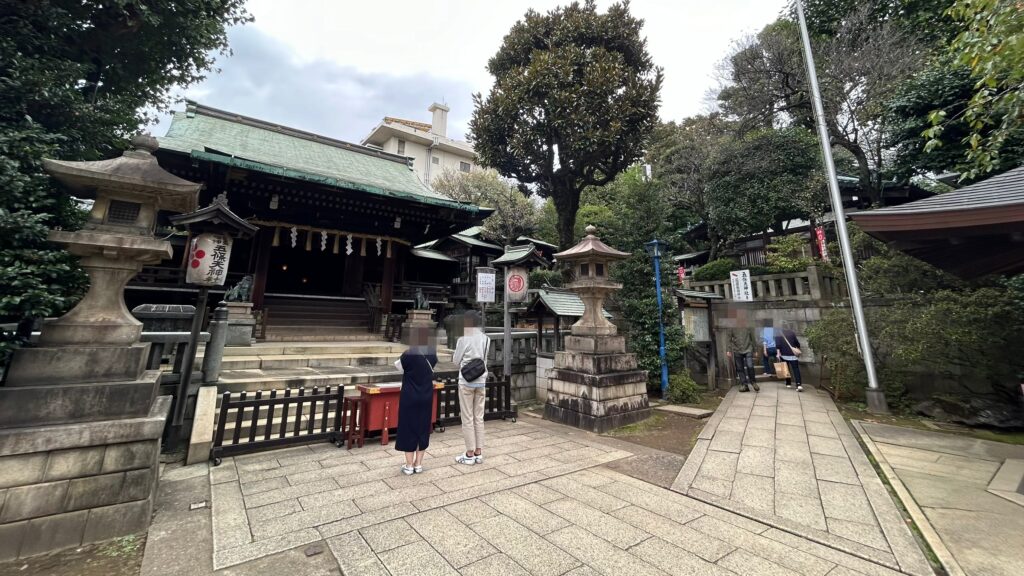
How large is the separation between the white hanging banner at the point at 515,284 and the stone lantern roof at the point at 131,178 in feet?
18.4

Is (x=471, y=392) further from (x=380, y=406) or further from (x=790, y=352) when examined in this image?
(x=790, y=352)

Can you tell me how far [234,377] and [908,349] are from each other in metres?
13.1

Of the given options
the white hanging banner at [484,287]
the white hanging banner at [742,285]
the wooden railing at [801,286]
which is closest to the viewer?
Result: the white hanging banner at [484,287]

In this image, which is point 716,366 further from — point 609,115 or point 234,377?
point 234,377

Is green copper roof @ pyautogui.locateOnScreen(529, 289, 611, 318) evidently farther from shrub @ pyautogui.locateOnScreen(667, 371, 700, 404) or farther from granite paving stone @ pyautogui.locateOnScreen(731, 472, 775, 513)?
granite paving stone @ pyautogui.locateOnScreen(731, 472, 775, 513)

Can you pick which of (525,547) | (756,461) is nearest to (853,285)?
(756,461)

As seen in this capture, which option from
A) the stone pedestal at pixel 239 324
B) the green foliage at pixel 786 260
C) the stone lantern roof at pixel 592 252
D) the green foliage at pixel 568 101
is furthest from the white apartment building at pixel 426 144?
the stone lantern roof at pixel 592 252

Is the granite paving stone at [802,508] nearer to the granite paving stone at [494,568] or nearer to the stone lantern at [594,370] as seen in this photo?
the granite paving stone at [494,568]

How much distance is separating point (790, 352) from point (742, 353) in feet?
3.91

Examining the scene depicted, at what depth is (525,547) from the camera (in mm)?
2801

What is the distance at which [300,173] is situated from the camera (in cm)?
956

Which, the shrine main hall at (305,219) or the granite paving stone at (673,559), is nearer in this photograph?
the granite paving stone at (673,559)

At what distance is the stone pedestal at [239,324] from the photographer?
9.23 m

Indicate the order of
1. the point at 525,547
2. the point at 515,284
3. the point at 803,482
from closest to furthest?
1. the point at 525,547
2. the point at 803,482
3. the point at 515,284
